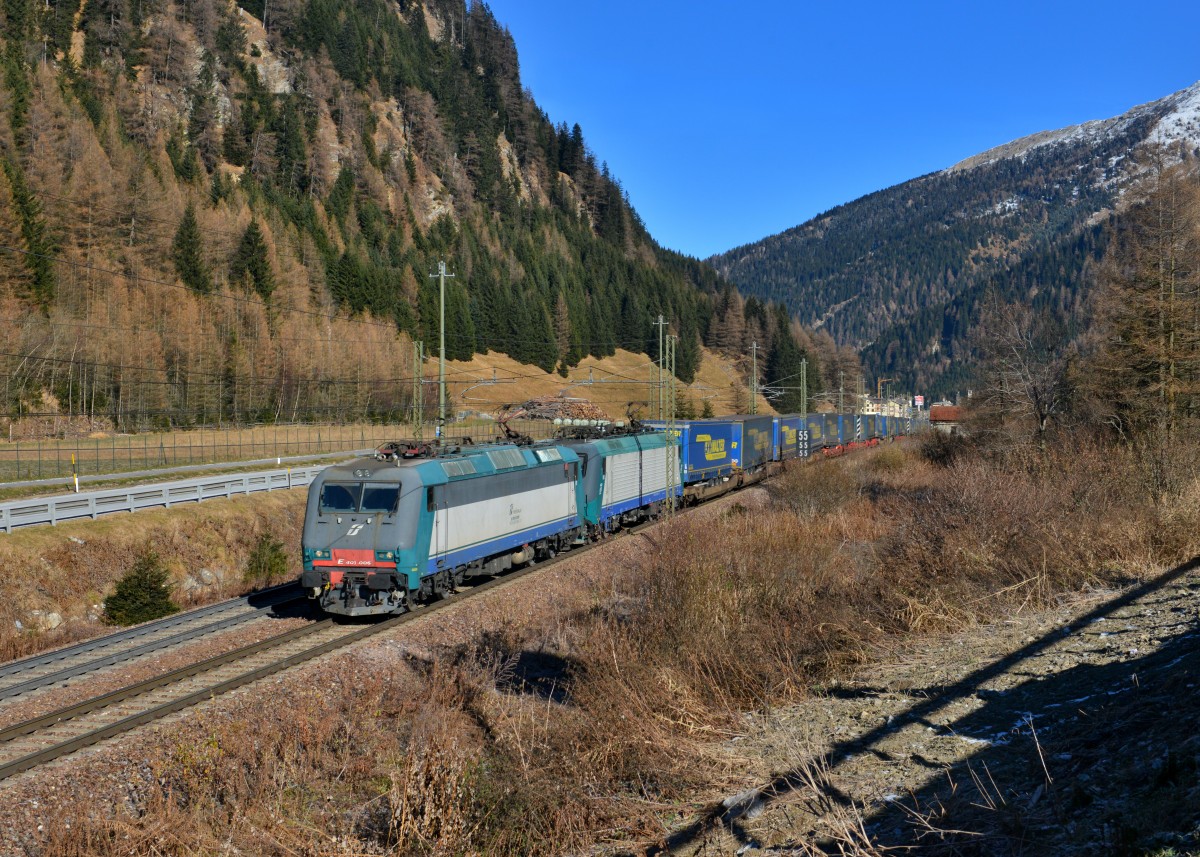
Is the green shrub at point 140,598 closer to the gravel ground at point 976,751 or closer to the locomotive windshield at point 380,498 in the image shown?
the locomotive windshield at point 380,498

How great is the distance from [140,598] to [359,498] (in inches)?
327

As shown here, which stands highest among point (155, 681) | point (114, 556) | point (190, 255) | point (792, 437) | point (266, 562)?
point (190, 255)

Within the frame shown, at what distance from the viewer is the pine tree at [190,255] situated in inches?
2601

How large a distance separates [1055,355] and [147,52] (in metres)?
111

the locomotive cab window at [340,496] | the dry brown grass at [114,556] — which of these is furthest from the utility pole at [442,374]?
the locomotive cab window at [340,496]

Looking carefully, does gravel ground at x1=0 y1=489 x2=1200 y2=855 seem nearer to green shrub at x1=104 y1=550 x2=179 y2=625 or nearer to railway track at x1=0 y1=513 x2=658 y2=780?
railway track at x1=0 y1=513 x2=658 y2=780

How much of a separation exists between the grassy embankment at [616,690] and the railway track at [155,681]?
1.07m

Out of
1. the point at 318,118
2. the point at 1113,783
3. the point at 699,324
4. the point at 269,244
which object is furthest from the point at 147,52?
the point at 1113,783

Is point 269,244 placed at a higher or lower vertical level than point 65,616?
higher

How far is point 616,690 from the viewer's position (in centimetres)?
1041

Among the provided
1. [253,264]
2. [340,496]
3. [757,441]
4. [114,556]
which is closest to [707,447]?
[757,441]

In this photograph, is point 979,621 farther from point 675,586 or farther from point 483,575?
point 483,575

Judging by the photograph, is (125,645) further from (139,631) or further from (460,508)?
(460,508)

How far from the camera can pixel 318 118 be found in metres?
116
